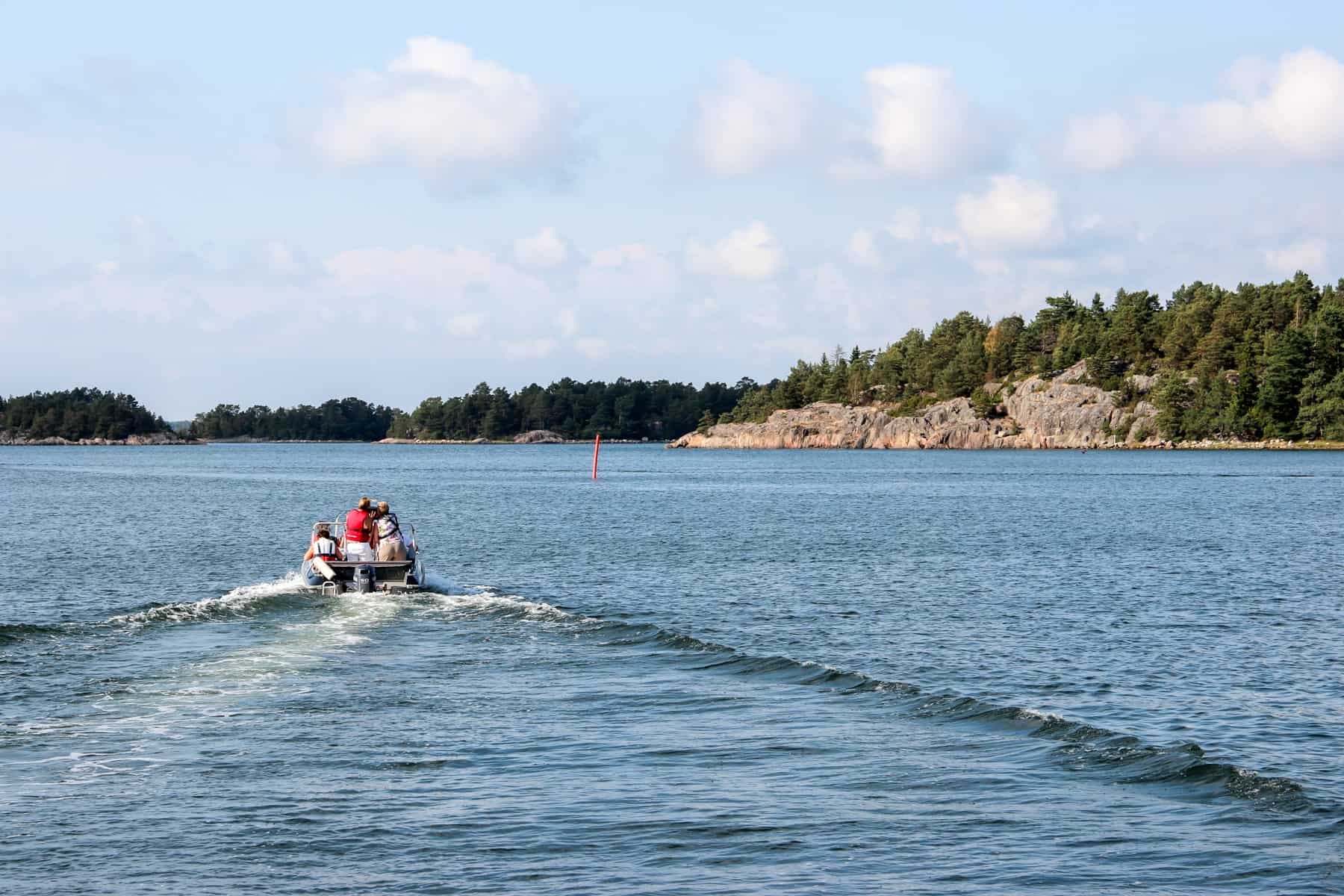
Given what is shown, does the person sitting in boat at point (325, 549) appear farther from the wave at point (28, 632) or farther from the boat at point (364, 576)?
the wave at point (28, 632)

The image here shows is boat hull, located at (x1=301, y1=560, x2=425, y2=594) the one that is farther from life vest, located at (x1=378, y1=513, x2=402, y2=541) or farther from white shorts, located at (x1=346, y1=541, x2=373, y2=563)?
life vest, located at (x1=378, y1=513, x2=402, y2=541)

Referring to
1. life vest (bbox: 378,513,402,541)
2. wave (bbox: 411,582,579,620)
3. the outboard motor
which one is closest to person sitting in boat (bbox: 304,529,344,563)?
life vest (bbox: 378,513,402,541)

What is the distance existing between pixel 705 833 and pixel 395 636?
51.2 ft

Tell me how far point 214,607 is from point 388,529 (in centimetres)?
532

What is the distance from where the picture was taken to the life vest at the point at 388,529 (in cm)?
3625

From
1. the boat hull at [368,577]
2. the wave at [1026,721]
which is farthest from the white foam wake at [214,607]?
the wave at [1026,721]

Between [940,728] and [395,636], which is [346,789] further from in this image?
[395,636]

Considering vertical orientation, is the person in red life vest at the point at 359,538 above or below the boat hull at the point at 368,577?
above

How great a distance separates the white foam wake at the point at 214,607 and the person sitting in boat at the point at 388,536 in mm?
2578

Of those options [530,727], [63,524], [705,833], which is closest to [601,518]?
[63,524]

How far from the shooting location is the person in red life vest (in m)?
36.1

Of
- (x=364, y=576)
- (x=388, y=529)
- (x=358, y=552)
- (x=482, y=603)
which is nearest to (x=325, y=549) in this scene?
(x=358, y=552)

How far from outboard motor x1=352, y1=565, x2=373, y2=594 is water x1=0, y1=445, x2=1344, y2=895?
2.48ft

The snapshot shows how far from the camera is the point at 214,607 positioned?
1305 inches
